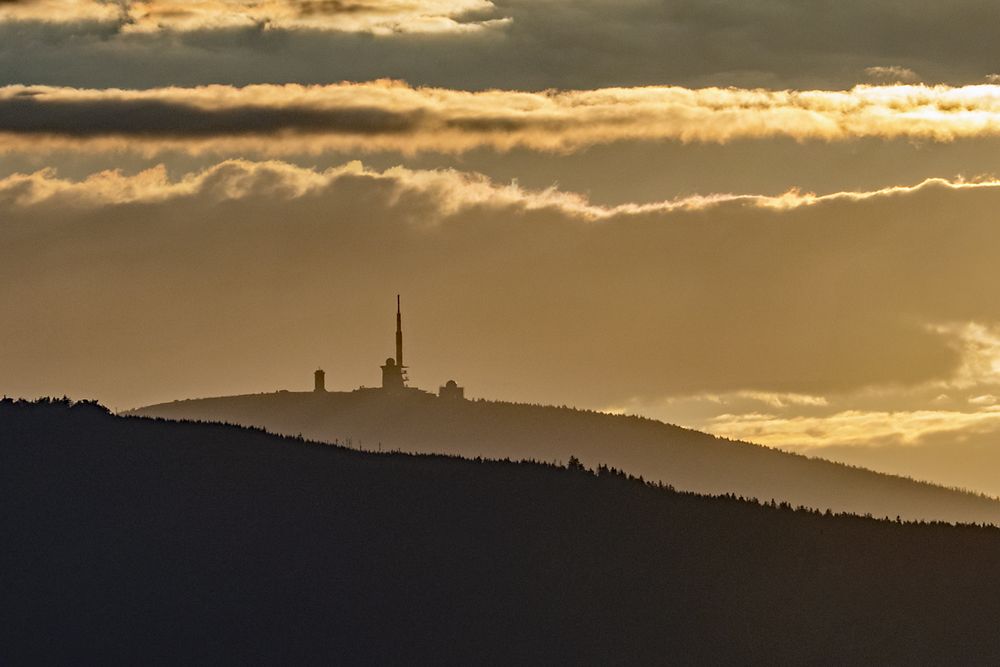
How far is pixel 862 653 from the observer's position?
19888cm

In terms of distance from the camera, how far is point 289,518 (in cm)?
19762

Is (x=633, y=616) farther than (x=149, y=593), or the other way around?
(x=633, y=616)

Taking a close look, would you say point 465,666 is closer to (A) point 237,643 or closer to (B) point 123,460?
(A) point 237,643

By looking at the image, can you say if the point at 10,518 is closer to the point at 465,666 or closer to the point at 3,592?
the point at 3,592

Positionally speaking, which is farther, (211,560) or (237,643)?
(211,560)

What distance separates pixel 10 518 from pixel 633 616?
46.2 m

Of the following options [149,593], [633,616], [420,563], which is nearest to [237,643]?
[149,593]

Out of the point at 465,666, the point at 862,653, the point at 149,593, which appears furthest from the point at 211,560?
the point at 862,653

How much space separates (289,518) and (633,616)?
87.4 feet

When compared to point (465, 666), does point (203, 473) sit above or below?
above

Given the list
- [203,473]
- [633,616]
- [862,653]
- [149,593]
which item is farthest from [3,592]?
[862,653]

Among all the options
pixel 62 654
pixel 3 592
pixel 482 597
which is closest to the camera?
pixel 62 654

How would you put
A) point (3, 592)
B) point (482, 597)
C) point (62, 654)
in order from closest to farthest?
point (62, 654)
point (3, 592)
point (482, 597)

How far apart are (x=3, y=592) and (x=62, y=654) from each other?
41.9 feet
